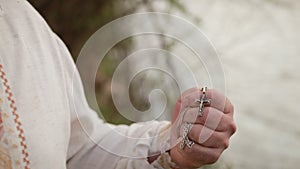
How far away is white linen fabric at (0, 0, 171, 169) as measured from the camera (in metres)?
0.67

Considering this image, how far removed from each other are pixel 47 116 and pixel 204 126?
207mm

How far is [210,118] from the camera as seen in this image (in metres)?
0.65

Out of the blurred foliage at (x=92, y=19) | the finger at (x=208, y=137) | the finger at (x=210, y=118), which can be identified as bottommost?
the finger at (x=208, y=137)

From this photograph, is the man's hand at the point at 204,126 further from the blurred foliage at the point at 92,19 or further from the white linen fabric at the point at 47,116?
the blurred foliage at the point at 92,19

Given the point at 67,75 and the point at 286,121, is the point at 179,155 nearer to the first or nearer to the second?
the point at 67,75

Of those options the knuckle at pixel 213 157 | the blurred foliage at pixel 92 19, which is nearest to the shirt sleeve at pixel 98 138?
the knuckle at pixel 213 157

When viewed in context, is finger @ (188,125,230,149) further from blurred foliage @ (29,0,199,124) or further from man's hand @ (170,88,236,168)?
blurred foliage @ (29,0,199,124)

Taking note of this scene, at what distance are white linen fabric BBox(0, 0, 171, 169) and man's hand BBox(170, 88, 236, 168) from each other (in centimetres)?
6

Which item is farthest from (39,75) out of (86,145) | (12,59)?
(86,145)

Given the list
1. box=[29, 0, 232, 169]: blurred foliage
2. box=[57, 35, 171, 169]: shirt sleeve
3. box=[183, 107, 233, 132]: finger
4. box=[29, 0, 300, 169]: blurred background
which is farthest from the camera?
box=[29, 0, 300, 169]: blurred background

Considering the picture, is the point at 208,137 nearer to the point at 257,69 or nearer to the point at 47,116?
the point at 47,116

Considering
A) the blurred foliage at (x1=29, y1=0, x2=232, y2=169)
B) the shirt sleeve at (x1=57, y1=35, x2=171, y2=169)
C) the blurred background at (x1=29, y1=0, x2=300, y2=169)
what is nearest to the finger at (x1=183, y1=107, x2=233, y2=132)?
the shirt sleeve at (x1=57, y1=35, x2=171, y2=169)

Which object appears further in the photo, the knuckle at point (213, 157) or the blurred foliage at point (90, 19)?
the blurred foliage at point (90, 19)

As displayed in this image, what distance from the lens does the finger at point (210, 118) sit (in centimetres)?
65
